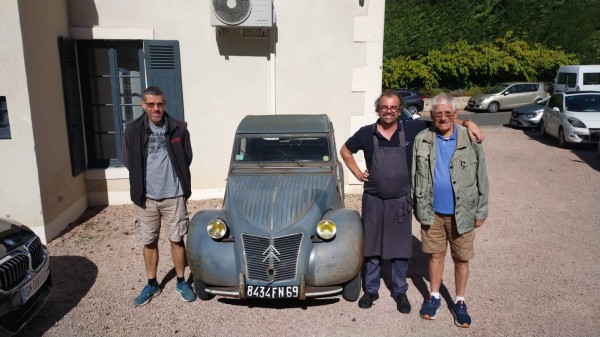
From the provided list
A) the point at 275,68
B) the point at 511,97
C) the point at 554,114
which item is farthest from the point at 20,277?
the point at 511,97

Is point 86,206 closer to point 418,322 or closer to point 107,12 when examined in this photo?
point 107,12

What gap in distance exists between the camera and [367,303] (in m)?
4.51

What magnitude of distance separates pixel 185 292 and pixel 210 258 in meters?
0.67

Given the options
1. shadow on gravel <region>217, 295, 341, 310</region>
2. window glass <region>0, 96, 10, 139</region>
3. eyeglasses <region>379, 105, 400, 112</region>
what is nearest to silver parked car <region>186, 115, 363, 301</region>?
shadow on gravel <region>217, 295, 341, 310</region>

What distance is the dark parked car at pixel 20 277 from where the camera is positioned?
139 inches

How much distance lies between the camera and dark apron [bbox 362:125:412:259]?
4270 millimetres

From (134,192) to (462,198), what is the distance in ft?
9.69

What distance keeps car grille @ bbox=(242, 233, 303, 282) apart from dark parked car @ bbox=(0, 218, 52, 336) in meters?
1.77

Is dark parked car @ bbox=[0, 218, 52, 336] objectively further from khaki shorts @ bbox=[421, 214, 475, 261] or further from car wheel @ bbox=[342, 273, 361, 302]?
khaki shorts @ bbox=[421, 214, 475, 261]

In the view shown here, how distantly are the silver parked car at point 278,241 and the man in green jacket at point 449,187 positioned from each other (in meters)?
0.69

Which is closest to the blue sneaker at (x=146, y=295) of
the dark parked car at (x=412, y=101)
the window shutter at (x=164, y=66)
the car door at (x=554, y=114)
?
the window shutter at (x=164, y=66)

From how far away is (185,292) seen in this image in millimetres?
4664

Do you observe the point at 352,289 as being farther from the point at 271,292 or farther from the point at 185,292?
the point at 185,292

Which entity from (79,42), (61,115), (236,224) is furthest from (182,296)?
(79,42)
